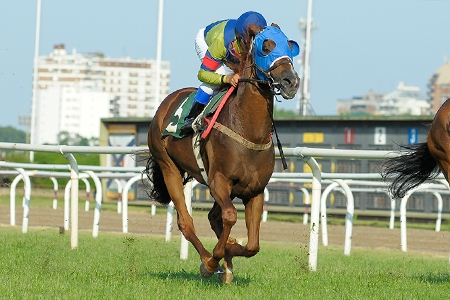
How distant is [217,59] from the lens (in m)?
5.86

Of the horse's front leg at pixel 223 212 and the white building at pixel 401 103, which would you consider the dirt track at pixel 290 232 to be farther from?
the white building at pixel 401 103

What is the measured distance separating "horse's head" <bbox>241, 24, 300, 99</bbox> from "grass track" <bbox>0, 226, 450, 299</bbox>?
1223 mm

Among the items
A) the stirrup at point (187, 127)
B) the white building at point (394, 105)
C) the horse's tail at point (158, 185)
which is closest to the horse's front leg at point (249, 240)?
the stirrup at point (187, 127)

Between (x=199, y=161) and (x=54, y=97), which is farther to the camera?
(x=54, y=97)

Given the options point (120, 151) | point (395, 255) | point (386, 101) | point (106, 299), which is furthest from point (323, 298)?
point (386, 101)

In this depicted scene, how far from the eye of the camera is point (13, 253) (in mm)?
7098

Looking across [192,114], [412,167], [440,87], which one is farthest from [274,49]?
[440,87]

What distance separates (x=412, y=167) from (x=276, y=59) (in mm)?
2119

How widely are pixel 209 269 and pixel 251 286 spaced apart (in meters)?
0.29

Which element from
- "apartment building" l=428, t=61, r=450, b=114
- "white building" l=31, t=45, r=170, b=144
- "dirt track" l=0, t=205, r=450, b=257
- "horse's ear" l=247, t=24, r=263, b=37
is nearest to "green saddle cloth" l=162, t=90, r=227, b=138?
"horse's ear" l=247, t=24, r=263, b=37

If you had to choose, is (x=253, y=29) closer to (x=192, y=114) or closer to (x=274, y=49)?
(x=274, y=49)

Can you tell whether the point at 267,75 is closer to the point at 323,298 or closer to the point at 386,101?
the point at 323,298

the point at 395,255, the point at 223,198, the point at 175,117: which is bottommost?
the point at 395,255

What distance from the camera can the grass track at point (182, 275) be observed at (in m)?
5.12
